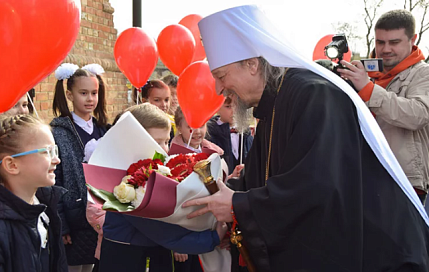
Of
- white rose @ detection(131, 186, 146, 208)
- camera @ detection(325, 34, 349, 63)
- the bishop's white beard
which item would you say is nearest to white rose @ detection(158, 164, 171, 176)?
white rose @ detection(131, 186, 146, 208)

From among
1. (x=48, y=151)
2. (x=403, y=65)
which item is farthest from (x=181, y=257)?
(x=403, y=65)

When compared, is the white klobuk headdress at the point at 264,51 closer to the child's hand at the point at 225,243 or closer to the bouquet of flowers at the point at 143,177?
the bouquet of flowers at the point at 143,177

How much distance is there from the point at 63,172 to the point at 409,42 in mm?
2923

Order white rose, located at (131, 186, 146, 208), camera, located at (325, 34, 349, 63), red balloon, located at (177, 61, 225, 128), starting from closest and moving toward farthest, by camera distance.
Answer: white rose, located at (131, 186, 146, 208) → camera, located at (325, 34, 349, 63) → red balloon, located at (177, 61, 225, 128)

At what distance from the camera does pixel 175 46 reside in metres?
4.93

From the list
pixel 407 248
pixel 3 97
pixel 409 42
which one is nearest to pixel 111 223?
pixel 3 97

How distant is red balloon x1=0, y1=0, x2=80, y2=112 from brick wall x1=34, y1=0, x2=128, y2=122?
144 inches

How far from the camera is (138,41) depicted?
15.2 ft

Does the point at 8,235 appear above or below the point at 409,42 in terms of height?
below

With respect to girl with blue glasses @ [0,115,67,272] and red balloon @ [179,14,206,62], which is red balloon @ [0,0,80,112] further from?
red balloon @ [179,14,206,62]

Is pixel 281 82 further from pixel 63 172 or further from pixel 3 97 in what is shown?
pixel 63 172

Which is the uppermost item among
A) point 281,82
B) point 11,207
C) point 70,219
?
point 281,82

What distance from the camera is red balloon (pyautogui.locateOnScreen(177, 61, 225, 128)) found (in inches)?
134

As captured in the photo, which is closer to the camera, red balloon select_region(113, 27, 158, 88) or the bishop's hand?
the bishop's hand
